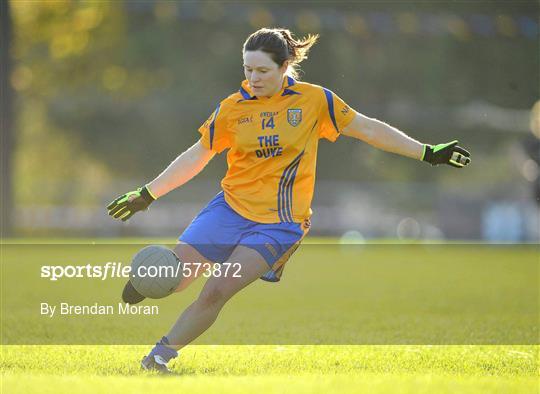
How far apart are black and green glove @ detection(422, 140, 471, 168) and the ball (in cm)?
151

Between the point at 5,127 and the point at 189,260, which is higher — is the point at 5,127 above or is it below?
below

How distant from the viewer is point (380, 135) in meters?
5.46

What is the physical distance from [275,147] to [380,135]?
650 mm

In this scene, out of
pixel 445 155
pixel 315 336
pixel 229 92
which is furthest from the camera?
pixel 229 92

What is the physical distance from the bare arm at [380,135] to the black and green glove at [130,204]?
3.69ft


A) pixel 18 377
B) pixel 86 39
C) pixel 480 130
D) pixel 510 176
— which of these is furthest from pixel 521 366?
pixel 510 176

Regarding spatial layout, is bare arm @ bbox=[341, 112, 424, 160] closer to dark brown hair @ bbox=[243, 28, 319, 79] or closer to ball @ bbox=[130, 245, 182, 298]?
dark brown hair @ bbox=[243, 28, 319, 79]

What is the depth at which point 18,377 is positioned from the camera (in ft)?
14.8

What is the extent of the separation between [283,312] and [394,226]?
53.7 ft

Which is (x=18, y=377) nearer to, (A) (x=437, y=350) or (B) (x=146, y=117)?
(A) (x=437, y=350)

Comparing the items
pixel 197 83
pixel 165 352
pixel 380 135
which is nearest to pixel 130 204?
pixel 165 352

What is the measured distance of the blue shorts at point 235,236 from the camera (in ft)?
16.8

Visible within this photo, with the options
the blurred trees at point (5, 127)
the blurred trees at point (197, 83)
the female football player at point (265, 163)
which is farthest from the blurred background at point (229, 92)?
the female football player at point (265, 163)

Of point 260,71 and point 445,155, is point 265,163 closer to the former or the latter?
point 260,71
